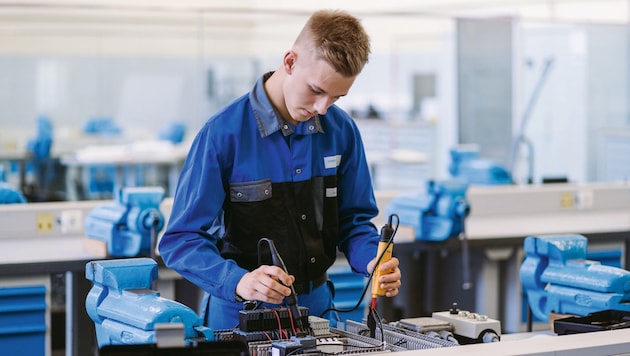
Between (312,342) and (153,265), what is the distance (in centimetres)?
44

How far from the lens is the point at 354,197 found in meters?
2.29

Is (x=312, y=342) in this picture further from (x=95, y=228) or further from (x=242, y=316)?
(x=95, y=228)

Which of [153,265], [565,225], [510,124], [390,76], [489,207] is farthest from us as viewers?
[390,76]

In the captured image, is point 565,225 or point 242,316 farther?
point 565,225

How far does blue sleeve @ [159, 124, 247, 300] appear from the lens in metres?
1.99

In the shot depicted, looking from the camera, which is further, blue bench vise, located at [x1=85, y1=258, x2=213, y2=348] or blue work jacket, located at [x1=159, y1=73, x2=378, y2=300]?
blue work jacket, located at [x1=159, y1=73, x2=378, y2=300]

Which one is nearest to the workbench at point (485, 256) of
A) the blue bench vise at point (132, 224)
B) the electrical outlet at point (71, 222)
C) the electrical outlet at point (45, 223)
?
the blue bench vise at point (132, 224)

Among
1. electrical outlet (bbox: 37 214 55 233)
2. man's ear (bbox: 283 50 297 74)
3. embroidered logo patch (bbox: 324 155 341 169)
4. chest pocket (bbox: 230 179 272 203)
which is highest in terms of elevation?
man's ear (bbox: 283 50 297 74)

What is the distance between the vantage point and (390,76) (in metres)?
10.3

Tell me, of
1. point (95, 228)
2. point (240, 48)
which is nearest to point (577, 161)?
point (95, 228)

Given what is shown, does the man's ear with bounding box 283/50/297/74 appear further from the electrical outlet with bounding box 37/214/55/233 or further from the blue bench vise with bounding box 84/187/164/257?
the electrical outlet with bounding box 37/214/55/233

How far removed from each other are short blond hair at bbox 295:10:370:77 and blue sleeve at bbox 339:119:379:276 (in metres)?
0.38

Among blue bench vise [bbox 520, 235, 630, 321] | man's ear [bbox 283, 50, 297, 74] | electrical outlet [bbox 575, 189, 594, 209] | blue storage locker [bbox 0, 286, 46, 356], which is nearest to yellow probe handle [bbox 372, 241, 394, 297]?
man's ear [bbox 283, 50, 297, 74]

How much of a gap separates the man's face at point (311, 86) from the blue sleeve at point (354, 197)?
272 millimetres
